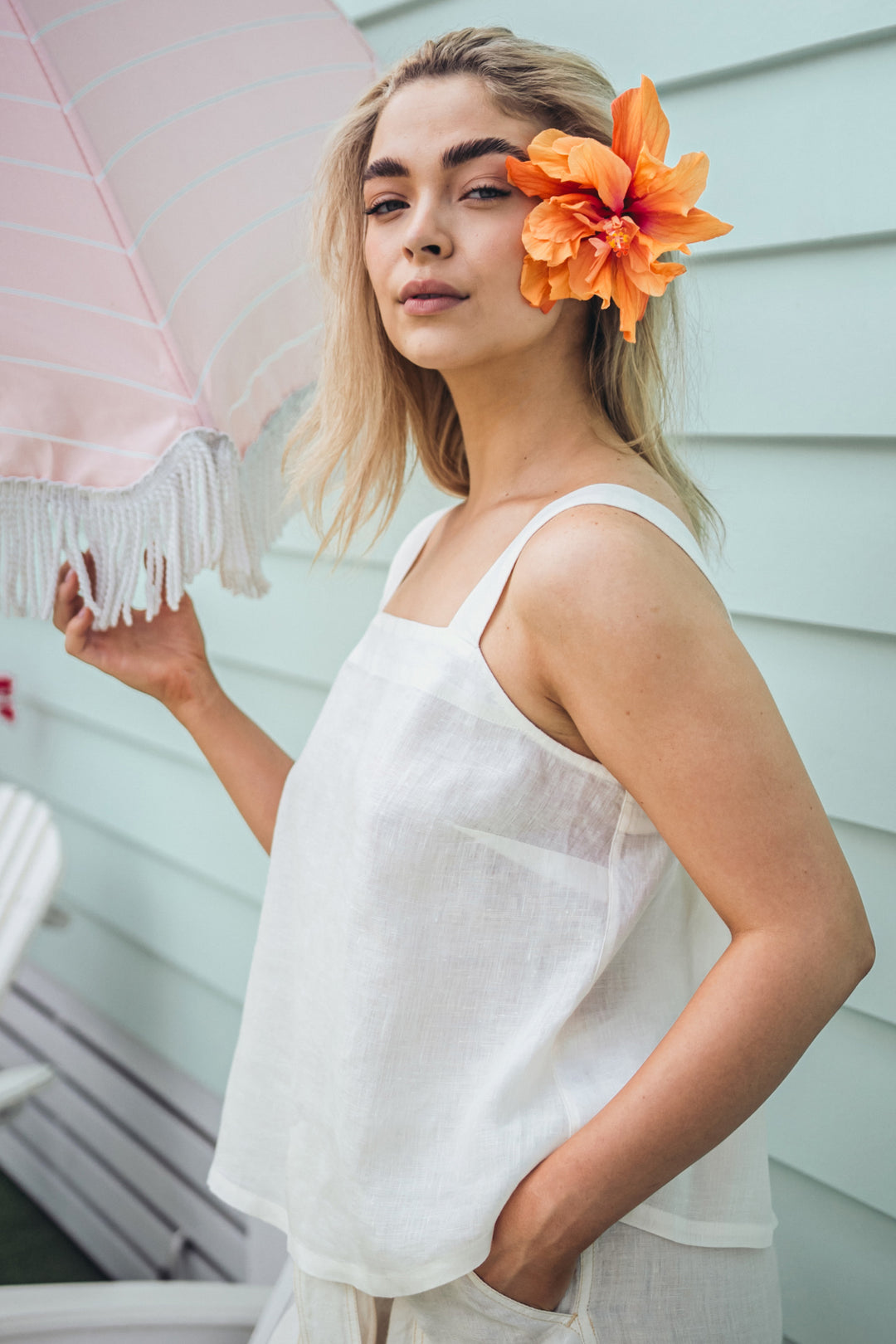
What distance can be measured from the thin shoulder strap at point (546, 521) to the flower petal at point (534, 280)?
180 millimetres

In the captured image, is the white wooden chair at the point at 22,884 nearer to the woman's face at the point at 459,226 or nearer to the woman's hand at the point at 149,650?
the woman's hand at the point at 149,650

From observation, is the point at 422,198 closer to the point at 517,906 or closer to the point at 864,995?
the point at 517,906

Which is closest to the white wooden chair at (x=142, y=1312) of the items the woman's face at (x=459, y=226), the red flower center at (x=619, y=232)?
Answer: the woman's face at (x=459, y=226)

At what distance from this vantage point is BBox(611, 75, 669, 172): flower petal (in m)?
0.87

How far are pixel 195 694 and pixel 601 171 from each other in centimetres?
85

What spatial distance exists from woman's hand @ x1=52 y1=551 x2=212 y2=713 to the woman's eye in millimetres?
577

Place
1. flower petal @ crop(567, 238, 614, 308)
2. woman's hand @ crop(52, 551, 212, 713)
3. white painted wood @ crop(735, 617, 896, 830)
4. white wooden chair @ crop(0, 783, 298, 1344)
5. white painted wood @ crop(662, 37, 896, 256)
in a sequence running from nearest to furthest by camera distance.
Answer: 1. flower petal @ crop(567, 238, 614, 308)
2. white painted wood @ crop(662, 37, 896, 256)
3. white painted wood @ crop(735, 617, 896, 830)
4. woman's hand @ crop(52, 551, 212, 713)
5. white wooden chair @ crop(0, 783, 298, 1344)

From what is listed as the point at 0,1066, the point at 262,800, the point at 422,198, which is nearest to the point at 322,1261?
the point at 262,800

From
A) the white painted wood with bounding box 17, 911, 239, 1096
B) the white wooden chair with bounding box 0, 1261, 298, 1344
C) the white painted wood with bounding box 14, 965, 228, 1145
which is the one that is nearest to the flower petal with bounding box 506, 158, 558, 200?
the white wooden chair with bounding box 0, 1261, 298, 1344

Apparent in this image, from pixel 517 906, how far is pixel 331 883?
22 cm

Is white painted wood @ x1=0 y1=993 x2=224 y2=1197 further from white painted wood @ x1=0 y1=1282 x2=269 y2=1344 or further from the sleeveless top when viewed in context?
the sleeveless top

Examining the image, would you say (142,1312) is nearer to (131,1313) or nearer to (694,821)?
(131,1313)

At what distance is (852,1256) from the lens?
4.50 ft

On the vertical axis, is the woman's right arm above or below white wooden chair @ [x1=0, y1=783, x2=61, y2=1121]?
above
